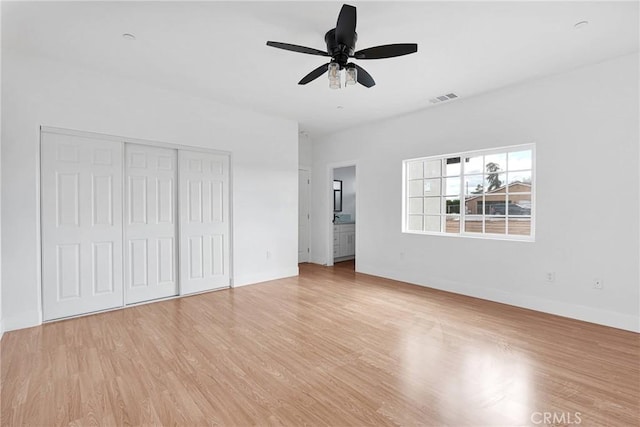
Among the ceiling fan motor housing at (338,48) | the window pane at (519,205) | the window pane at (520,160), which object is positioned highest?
the ceiling fan motor housing at (338,48)

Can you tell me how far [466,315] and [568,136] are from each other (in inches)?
92.8

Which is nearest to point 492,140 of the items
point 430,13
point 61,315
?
point 430,13

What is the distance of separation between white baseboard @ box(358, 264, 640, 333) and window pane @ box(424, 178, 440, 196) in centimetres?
141

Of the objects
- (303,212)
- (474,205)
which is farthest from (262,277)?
(474,205)

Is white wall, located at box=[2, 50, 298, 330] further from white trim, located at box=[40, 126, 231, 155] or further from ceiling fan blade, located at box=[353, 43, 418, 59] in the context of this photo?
ceiling fan blade, located at box=[353, 43, 418, 59]

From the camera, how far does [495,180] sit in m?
4.19

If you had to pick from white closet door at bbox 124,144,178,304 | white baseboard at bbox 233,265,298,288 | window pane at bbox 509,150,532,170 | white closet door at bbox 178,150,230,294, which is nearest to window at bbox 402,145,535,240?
window pane at bbox 509,150,532,170

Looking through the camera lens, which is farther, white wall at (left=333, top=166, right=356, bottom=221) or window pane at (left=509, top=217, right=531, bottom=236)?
white wall at (left=333, top=166, right=356, bottom=221)

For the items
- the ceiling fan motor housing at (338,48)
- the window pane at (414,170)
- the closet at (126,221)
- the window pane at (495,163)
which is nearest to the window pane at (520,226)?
the window pane at (495,163)

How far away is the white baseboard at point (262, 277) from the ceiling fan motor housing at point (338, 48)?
3510 millimetres

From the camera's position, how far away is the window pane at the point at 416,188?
16.7 ft

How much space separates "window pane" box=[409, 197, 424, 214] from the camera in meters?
5.10

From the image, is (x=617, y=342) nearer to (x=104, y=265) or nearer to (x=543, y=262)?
(x=543, y=262)

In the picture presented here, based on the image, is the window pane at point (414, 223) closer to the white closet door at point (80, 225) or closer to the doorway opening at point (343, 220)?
the doorway opening at point (343, 220)
